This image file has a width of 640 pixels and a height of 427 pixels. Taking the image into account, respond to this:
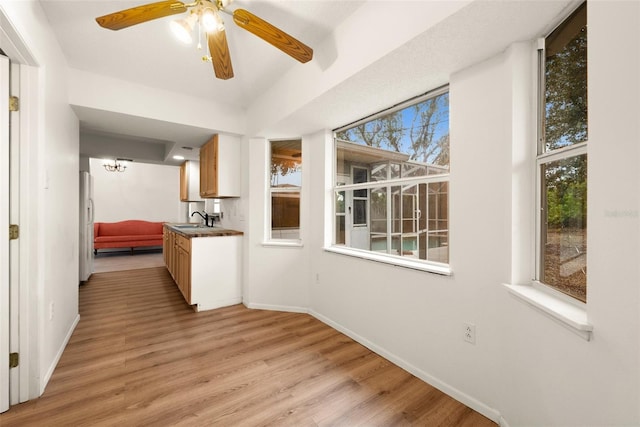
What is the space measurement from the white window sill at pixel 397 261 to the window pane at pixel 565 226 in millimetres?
545

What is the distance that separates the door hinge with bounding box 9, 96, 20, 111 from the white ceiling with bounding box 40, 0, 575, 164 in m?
0.70

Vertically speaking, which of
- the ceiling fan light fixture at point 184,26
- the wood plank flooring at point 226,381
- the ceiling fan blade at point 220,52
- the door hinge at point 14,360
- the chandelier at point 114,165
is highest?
the chandelier at point 114,165

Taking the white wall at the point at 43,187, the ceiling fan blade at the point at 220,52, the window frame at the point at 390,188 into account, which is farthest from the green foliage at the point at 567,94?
the white wall at the point at 43,187

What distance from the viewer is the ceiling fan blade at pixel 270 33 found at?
4.68 ft

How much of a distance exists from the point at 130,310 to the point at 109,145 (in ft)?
10.4

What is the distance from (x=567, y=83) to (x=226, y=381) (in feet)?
8.63

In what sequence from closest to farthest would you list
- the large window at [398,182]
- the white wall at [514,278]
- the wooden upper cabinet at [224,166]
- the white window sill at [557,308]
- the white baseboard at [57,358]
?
the white wall at [514,278]
the white window sill at [557,308]
the white baseboard at [57,358]
the large window at [398,182]
the wooden upper cabinet at [224,166]

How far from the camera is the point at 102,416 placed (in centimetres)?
153

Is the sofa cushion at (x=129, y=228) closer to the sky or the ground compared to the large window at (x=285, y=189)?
closer to the ground

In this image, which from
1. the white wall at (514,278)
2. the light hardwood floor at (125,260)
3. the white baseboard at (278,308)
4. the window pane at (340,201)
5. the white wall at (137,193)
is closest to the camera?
the white wall at (514,278)

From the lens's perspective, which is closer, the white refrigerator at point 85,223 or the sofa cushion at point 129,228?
the white refrigerator at point 85,223

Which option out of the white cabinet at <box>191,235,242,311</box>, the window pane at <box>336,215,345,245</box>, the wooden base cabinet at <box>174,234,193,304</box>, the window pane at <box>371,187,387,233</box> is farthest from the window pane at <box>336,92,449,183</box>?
the wooden base cabinet at <box>174,234,193,304</box>

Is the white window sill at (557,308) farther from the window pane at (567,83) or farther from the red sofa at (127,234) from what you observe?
the red sofa at (127,234)

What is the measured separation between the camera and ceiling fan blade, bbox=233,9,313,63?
1426 mm
